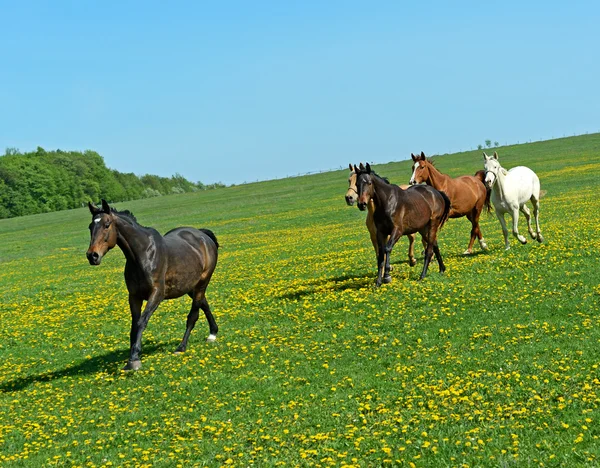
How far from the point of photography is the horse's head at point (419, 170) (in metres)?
20.6

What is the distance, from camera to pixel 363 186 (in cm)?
1703

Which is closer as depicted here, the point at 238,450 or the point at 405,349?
the point at 238,450

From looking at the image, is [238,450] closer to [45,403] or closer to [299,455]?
Result: [299,455]

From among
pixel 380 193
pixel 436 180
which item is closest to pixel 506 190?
pixel 436 180

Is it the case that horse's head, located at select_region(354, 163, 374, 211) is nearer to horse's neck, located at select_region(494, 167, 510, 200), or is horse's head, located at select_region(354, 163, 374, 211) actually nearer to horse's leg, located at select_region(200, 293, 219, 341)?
horse's leg, located at select_region(200, 293, 219, 341)

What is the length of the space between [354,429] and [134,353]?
5515 millimetres

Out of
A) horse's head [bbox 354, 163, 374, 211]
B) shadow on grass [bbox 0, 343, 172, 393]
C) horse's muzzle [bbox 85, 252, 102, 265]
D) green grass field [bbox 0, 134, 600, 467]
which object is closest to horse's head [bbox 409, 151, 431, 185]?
green grass field [bbox 0, 134, 600, 467]

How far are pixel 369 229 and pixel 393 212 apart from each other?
2.29 m

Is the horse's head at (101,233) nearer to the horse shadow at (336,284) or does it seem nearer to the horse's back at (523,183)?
the horse shadow at (336,284)

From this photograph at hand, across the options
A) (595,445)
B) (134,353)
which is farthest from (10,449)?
(595,445)

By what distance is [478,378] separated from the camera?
10.2 metres

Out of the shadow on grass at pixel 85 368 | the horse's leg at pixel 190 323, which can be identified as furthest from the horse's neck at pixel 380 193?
the shadow on grass at pixel 85 368

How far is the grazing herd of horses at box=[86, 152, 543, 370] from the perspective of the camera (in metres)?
13.0

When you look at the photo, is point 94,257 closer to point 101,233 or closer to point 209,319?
point 101,233
